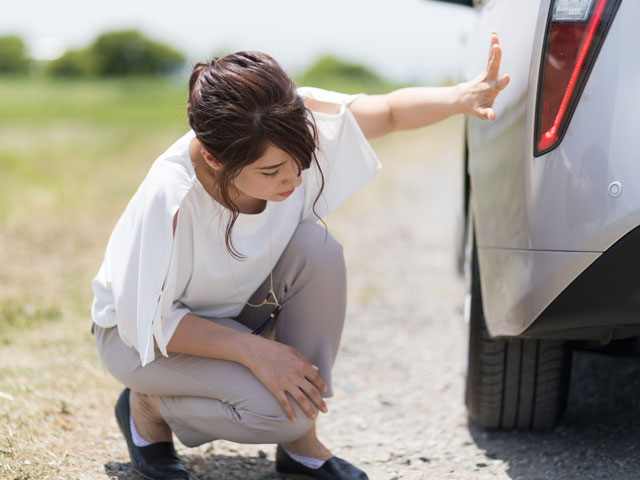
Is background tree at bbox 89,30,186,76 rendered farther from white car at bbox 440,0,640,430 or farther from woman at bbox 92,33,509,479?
white car at bbox 440,0,640,430

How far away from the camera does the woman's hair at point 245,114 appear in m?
1.67

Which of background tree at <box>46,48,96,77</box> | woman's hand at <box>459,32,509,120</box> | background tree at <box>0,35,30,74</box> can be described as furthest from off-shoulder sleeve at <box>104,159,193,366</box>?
background tree at <box>0,35,30,74</box>

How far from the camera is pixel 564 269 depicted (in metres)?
1.54

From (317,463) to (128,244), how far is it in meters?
0.75

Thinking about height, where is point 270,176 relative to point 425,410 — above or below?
above

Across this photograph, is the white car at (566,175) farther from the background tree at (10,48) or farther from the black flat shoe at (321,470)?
the background tree at (10,48)

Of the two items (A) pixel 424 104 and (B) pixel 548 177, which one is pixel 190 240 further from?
(B) pixel 548 177

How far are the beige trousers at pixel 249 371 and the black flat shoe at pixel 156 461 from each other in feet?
0.35

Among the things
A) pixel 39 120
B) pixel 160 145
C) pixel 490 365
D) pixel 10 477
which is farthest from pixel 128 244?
pixel 39 120

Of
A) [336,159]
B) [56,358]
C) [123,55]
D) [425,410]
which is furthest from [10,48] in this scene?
[336,159]

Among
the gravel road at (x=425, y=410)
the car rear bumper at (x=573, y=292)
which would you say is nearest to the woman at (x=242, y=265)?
the gravel road at (x=425, y=410)

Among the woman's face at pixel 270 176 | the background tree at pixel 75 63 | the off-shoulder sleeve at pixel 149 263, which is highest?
the woman's face at pixel 270 176

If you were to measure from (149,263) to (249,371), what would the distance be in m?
0.38

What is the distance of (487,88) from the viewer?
1806 mm
